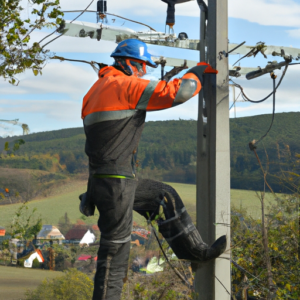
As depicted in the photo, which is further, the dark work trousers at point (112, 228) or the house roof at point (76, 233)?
the house roof at point (76, 233)

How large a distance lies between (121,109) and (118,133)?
18cm

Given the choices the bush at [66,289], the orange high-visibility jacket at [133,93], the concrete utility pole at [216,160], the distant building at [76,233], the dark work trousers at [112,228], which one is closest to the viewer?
the orange high-visibility jacket at [133,93]

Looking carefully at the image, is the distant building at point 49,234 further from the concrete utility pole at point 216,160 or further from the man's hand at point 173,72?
the man's hand at point 173,72

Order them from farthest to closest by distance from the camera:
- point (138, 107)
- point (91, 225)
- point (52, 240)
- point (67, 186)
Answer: point (67, 186), point (91, 225), point (52, 240), point (138, 107)

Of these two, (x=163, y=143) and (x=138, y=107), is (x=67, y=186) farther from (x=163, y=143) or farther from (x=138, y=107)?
(x=138, y=107)

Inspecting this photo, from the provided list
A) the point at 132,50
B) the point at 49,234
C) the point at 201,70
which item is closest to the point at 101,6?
the point at 132,50

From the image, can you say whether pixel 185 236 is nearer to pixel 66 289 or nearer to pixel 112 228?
pixel 112 228

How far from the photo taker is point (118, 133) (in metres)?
3.15

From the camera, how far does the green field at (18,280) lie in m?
4.88

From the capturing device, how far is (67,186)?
388 inches

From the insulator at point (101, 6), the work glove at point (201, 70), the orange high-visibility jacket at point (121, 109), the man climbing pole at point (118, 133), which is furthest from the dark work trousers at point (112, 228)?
the insulator at point (101, 6)

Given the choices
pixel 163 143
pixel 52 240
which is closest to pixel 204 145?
pixel 52 240

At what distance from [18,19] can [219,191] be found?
2.97m

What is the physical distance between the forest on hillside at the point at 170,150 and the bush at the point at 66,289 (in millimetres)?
2546
